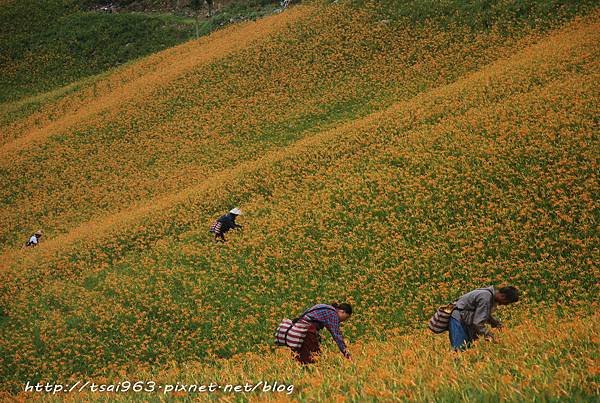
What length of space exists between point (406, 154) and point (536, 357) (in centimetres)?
1572

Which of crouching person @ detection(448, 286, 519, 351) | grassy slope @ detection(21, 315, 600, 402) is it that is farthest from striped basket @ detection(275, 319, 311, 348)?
crouching person @ detection(448, 286, 519, 351)

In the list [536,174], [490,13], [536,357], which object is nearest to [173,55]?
[490,13]

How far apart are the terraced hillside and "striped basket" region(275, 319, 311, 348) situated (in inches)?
18.3

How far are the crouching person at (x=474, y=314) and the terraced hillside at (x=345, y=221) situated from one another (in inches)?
15.2

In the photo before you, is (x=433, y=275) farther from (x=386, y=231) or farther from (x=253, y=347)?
(x=253, y=347)

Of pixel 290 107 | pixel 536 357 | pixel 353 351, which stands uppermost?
pixel 536 357

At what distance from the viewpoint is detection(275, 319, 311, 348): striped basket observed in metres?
7.57

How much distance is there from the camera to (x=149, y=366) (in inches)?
571

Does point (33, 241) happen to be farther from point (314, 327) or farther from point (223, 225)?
point (314, 327)

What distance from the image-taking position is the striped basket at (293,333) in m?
7.57

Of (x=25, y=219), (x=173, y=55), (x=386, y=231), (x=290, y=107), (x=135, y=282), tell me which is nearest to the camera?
(x=386, y=231)

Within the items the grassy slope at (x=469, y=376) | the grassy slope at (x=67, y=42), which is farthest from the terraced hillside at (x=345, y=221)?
the grassy slope at (x=67, y=42)

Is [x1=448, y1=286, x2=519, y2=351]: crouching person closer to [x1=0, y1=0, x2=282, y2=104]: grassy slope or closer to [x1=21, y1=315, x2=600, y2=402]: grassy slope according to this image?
[x1=21, y1=315, x2=600, y2=402]: grassy slope

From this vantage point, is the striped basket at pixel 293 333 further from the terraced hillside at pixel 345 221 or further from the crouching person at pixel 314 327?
the terraced hillside at pixel 345 221
